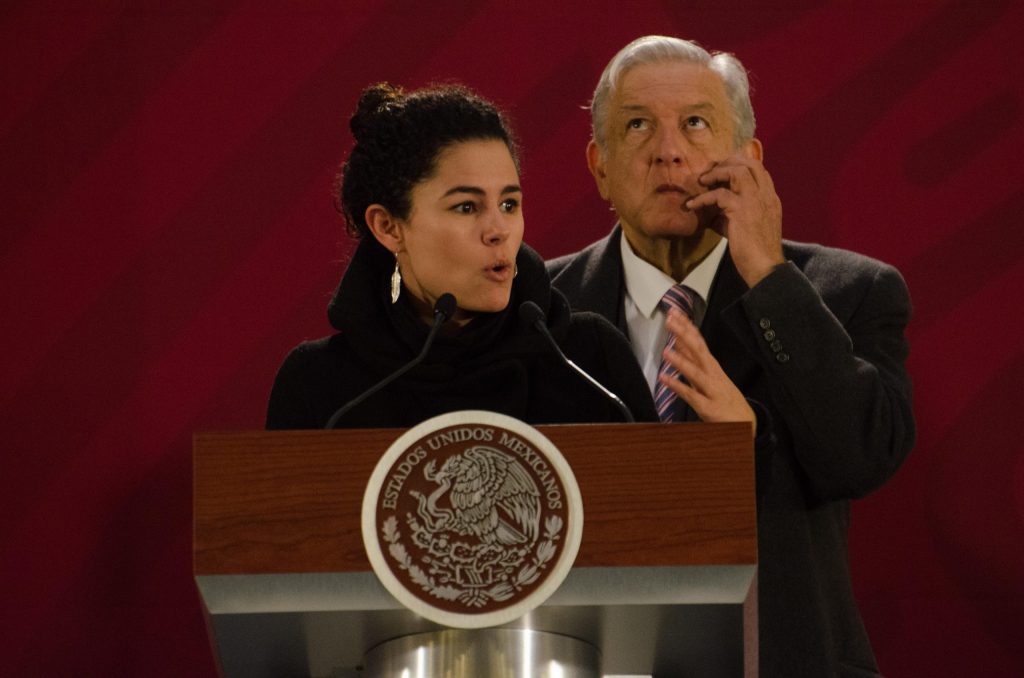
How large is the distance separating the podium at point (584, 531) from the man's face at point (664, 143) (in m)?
1.23

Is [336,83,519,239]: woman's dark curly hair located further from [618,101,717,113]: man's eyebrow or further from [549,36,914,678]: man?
[618,101,717,113]: man's eyebrow

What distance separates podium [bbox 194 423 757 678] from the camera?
1210mm

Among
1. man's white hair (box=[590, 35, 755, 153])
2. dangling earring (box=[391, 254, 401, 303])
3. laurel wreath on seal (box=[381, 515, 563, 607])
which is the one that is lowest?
laurel wreath on seal (box=[381, 515, 563, 607])

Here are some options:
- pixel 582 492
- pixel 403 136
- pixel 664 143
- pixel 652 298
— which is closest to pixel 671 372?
pixel 652 298

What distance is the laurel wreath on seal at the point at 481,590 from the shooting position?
1188 millimetres

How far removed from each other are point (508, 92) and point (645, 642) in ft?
5.76

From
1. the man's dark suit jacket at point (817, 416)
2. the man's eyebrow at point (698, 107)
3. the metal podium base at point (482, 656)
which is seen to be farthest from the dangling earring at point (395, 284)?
the man's eyebrow at point (698, 107)

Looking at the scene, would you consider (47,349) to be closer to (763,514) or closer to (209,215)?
(209,215)

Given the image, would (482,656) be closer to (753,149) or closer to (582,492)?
(582,492)

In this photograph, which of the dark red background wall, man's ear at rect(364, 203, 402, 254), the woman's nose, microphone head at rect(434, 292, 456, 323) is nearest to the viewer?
microphone head at rect(434, 292, 456, 323)

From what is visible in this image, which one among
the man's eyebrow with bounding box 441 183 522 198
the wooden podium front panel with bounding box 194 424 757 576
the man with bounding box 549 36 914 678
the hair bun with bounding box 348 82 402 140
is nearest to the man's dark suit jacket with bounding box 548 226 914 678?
the man with bounding box 549 36 914 678

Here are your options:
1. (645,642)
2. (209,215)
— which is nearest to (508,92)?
(209,215)

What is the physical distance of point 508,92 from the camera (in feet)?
9.55

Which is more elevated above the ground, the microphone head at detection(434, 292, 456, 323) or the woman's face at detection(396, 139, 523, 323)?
the woman's face at detection(396, 139, 523, 323)
